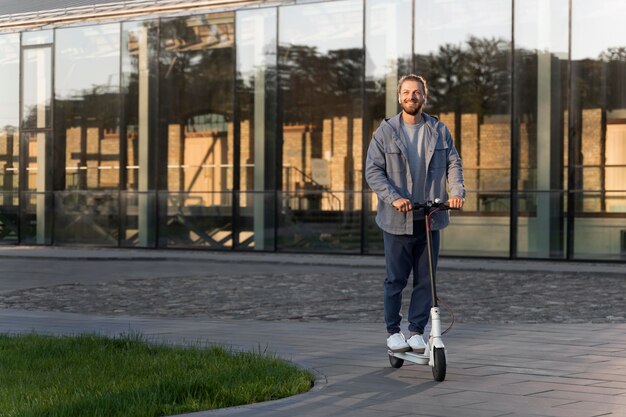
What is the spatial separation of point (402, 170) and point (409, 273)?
26.7 inches

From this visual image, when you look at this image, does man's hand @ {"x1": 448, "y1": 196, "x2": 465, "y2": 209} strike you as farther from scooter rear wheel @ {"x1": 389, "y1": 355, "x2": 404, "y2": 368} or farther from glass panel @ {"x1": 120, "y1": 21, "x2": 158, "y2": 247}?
glass panel @ {"x1": 120, "y1": 21, "x2": 158, "y2": 247}

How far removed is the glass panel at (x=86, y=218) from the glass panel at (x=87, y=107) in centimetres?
26

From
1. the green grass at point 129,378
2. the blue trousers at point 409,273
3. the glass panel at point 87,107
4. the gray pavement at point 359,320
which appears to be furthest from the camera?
the glass panel at point 87,107

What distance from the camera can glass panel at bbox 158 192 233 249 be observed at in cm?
2764

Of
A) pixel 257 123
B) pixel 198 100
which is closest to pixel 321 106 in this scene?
pixel 257 123

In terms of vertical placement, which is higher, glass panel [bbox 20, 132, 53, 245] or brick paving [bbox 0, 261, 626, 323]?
glass panel [bbox 20, 132, 53, 245]

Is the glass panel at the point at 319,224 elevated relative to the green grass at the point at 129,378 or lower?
elevated

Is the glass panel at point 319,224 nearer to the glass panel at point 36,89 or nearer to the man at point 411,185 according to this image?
the glass panel at point 36,89

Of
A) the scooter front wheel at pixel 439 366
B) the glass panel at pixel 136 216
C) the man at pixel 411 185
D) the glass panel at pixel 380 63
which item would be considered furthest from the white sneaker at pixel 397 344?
the glass panel at pixel 136 216

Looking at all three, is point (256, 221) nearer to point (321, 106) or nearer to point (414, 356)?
point (321, 106)

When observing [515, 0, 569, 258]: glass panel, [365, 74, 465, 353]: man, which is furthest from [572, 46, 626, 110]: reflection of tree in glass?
[365, 74, 465, 353]: man

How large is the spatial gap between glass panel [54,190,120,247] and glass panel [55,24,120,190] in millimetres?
255

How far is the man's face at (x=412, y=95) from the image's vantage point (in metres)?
7.56

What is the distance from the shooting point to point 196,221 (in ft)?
91.9
